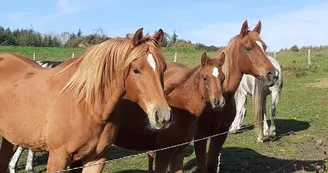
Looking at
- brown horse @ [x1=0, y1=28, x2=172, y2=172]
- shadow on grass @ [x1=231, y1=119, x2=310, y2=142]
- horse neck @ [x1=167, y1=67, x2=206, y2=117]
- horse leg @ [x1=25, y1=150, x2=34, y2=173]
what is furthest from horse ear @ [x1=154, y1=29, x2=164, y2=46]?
shadow on grass @ [x1=231, y1=119, x2=310, y2=142]

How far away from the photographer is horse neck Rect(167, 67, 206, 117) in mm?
4703

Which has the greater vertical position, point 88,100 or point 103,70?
point 103,70

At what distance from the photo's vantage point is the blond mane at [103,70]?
132 inches

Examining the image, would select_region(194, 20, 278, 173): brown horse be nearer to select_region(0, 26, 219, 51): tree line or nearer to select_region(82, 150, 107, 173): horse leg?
select_region(82, 150, 107, 173): horse leg

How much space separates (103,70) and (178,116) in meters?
1.39

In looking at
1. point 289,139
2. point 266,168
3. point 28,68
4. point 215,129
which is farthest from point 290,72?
point 28,68

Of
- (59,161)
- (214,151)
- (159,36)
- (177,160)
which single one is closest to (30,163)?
(177,160)

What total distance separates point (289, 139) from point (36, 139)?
6737mm

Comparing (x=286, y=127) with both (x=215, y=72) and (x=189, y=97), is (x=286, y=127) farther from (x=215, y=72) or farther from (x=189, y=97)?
(x=189, y=97)

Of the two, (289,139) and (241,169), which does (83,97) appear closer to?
(241,169)

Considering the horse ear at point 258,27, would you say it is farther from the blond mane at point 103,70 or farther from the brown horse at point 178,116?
the blond mane at point 103,70

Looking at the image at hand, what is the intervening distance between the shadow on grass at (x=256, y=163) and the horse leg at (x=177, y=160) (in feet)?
6.32

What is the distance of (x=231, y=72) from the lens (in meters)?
5.80

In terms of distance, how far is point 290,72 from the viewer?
72.5ft
